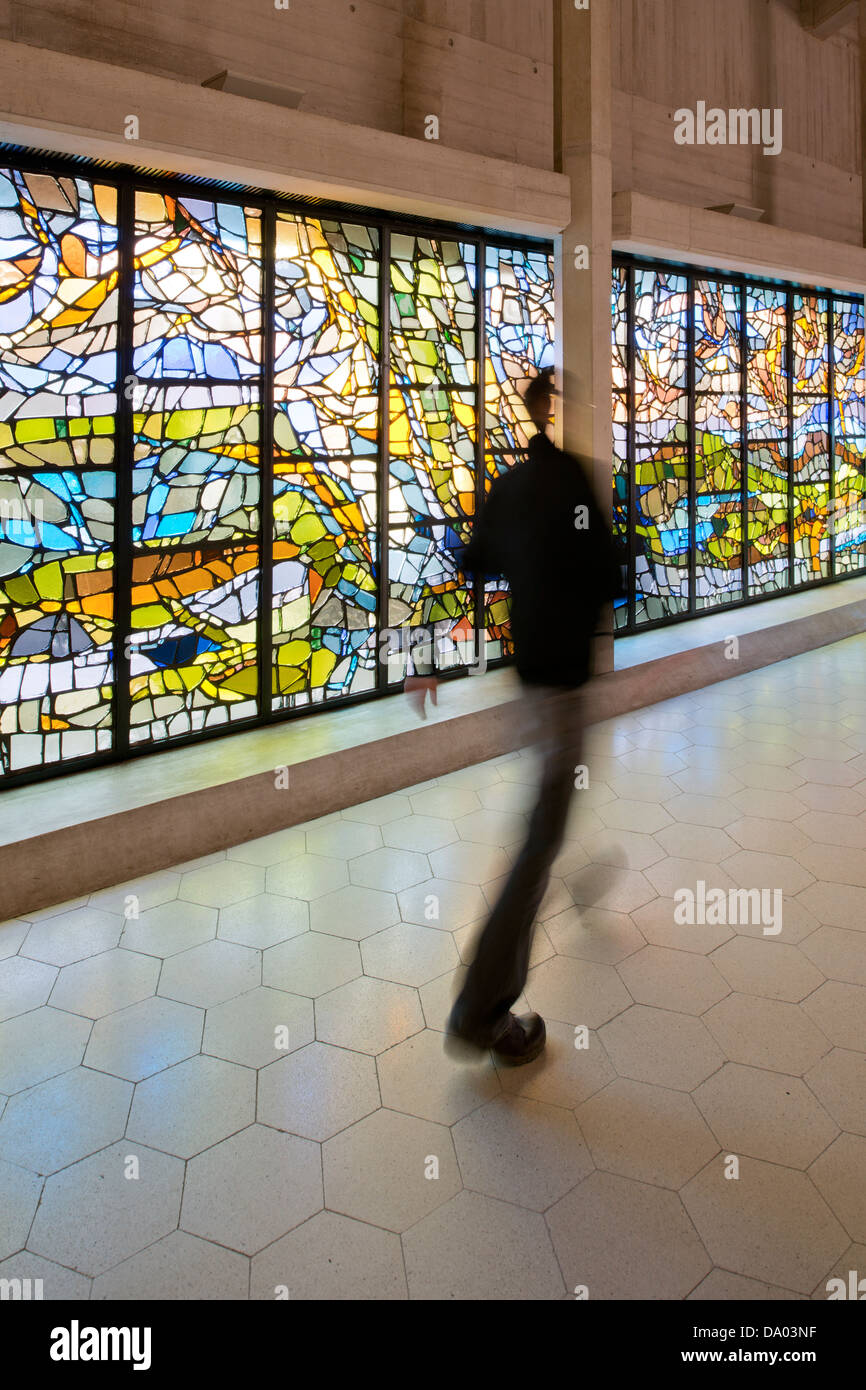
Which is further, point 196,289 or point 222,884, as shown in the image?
point 196,289

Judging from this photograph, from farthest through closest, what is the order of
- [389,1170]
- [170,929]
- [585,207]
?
[585,207] → [170,929] → [389,1170]

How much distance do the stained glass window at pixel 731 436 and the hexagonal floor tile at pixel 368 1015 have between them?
4.68 m

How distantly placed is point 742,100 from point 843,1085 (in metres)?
7.62

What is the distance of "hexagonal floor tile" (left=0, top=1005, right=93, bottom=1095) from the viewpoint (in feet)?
8.18

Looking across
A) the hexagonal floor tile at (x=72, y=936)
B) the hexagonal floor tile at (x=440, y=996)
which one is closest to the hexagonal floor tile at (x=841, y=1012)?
the hexagonal floor tile at (x=440, y=996)

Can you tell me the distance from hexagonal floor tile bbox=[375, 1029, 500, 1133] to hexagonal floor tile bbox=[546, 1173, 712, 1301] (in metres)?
0.37

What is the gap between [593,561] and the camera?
2465mm

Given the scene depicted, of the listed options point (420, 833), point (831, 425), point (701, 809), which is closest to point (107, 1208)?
point (420, 833)

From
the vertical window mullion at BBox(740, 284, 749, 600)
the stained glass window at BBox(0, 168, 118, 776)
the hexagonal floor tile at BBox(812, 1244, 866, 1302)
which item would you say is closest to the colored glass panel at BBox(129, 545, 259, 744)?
the stained glass window at BBox(0, 168, 118, 776)

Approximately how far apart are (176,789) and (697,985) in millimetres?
2154

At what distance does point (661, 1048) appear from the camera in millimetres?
2578

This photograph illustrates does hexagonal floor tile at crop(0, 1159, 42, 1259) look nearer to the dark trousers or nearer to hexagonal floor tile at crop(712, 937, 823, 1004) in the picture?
the dark trousers

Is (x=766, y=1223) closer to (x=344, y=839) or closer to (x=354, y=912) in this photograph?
(x=354, y=912)

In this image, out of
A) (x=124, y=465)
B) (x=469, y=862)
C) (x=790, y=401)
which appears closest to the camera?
(x=469, y=862)
